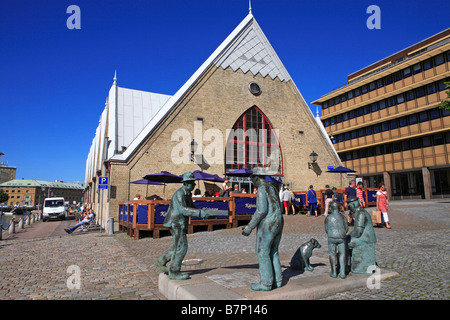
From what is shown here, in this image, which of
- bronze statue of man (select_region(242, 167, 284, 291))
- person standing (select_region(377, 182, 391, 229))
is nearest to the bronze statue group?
bronze statue of man (select_region(242, 167, 284, 291))

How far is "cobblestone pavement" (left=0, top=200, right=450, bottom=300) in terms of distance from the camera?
4.88 metres

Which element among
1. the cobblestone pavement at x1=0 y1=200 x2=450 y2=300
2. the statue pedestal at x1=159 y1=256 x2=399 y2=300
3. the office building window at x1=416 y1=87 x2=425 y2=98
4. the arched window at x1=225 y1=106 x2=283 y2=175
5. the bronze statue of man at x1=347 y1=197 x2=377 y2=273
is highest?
the office building window at x1=416 y1=87 x2=425 y2=98

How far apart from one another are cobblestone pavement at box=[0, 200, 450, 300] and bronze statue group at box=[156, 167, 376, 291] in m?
0.51

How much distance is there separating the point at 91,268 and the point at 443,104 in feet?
71.2

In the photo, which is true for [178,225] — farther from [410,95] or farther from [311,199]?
[410,95]

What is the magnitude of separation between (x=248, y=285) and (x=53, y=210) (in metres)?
32.1

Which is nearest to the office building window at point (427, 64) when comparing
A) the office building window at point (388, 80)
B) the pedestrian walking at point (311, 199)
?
the office building window at point (388, 80)

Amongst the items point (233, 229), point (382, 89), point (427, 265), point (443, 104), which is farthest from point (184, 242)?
point (382, 89)

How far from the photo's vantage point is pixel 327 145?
79.6 ft

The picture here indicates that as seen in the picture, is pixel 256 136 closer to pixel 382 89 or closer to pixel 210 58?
pixel 210 58

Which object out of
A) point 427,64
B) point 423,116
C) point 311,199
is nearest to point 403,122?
point 423,116

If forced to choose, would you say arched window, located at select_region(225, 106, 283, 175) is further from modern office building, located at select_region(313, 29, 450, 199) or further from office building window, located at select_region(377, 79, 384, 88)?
office building window, located at select_region(377, 79, 384, 88)

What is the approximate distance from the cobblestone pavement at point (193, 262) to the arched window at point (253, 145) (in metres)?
7.95

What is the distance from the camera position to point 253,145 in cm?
2092
